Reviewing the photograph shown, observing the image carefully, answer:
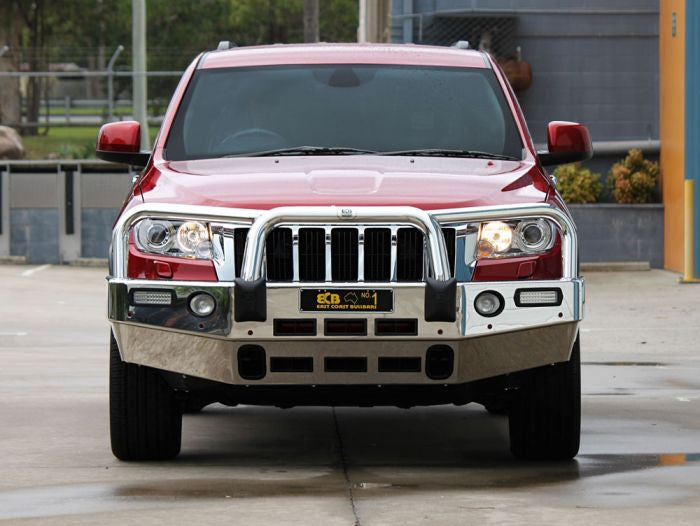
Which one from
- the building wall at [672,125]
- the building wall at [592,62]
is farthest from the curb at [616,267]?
the building wall at [592,62]

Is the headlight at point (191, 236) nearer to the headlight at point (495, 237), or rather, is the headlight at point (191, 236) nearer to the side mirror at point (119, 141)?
the headlight at point (495, 237)

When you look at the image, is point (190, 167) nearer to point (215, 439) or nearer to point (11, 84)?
point (215, 439)

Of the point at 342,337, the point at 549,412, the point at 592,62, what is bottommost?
the point at 549,412

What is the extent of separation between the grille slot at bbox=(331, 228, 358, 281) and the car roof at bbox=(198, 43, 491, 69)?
6.55 feet

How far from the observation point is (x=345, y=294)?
264 inches

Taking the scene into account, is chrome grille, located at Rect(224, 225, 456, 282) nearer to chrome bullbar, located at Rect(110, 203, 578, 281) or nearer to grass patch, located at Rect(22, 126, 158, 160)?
chrome bullbar, located at Rect(110, 203, 578, 281)

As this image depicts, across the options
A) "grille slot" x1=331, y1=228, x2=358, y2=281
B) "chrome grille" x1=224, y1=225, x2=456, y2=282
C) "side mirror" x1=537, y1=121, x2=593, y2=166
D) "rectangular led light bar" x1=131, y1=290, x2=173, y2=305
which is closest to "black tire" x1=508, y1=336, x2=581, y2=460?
"chrome grille" x1=224, y1=225, x2=456, y2=282

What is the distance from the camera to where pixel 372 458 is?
7.74 metres

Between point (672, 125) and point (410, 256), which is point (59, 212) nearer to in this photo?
point (672, 125)

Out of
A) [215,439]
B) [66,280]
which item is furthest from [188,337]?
[66,280]

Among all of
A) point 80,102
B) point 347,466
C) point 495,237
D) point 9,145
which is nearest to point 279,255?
point 495,237

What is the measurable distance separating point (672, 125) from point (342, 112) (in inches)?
540

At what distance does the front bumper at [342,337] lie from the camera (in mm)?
6695

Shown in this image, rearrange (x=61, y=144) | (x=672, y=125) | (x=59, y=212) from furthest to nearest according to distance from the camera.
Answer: (x=61, y=144) → (x=59, y=212) → (x=672, y=125)
